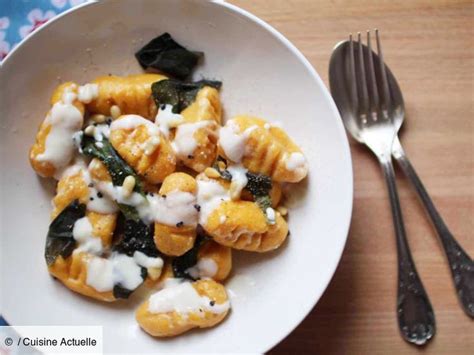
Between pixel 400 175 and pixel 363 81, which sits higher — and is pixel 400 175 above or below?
below

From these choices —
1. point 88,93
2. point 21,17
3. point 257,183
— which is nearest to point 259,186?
point 257,183

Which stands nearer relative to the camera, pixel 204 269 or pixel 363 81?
pixel 204 269

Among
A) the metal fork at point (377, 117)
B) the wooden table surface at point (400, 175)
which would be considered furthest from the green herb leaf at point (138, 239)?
the metal fork at point (377, 117)

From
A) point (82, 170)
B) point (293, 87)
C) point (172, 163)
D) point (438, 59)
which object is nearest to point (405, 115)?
point (438, 59)

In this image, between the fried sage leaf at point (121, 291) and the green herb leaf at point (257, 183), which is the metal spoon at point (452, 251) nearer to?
the green herb leaf at point (257, 183)

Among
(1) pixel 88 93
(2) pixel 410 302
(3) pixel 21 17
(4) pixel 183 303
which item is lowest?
(2) pixel 410 302

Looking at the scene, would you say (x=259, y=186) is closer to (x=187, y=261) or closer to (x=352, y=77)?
(x=187, y=261)

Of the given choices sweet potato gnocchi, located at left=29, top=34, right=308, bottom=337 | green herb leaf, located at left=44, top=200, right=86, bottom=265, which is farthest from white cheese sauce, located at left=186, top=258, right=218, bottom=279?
green herb leaf, located at left=44, top=200, right=86, bottom=265
